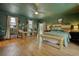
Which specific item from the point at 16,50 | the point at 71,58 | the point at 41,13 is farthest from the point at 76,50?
the point at 16,50

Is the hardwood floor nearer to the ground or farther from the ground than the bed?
nearer to the ground

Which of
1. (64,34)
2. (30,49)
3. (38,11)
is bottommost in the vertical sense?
(30,49)

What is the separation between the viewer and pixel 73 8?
7.97 feet

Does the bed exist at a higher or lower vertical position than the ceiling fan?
lower

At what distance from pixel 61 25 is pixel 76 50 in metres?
0.60

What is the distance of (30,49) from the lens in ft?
8.23

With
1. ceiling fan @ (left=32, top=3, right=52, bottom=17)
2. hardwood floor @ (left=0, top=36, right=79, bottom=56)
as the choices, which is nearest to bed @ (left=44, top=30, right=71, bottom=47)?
hardwood floor @ (left=0, top=36, right=79, bottom=56)

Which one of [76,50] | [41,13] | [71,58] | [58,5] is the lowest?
[71,58]

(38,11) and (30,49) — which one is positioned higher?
→ (38,11)

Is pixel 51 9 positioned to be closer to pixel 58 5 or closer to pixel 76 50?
pixel 58 5

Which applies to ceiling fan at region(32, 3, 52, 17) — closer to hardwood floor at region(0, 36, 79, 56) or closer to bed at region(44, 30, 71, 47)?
bed at region(44, 30, 71, 47)

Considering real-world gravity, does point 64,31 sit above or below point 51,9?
below

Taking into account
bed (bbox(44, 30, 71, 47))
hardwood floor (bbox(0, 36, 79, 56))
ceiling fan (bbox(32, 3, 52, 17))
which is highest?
ceiling fan (bbox(32, 3, 52, 17))

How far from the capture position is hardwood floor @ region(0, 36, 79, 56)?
8.10ft
